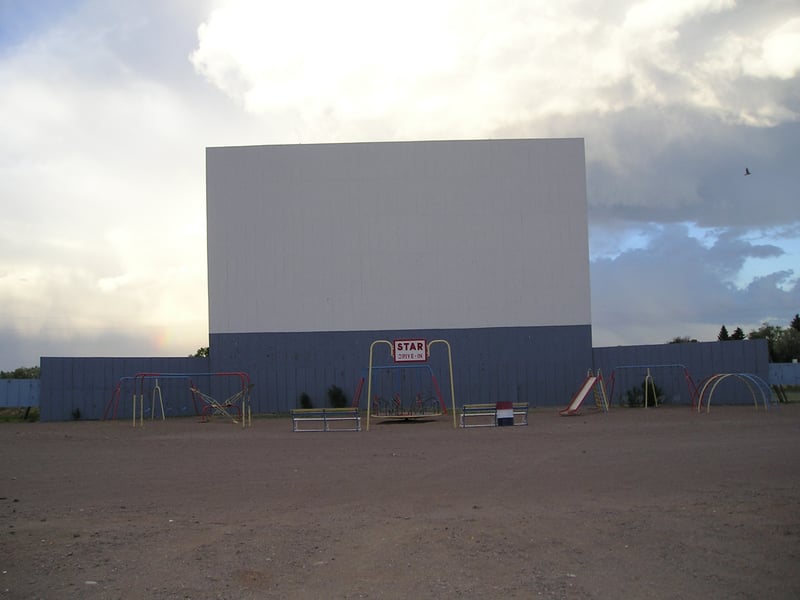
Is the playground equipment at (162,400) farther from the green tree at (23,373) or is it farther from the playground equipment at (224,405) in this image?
the green tree at (23,373)

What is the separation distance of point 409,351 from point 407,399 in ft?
28.7

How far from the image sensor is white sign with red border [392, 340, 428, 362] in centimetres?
2819

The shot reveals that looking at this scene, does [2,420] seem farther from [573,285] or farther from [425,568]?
[425,568]

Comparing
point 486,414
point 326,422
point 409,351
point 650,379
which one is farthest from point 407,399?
point 486,414

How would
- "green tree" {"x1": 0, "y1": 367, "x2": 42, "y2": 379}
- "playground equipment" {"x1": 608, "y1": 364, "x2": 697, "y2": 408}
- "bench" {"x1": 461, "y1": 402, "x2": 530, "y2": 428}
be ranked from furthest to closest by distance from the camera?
"green tree" {"x1": 0, "y1": 367, "x2": 42, "y2": 379}, "playground equipment" {"x1": 608, "y1": 364, "x2": 697, "y2": 408}, "bench" {"x1": 461, "y1": 402, "x2": 530, "y2": 428}

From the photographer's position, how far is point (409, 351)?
2836 centimetres

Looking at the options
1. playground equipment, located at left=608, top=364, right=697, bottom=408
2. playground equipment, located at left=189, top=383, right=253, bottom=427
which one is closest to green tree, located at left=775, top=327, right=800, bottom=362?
playground equipment, located at left=608, top=364, right=697, bottom=408

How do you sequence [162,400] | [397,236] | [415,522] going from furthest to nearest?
[397,236] → [162,400] → [415,522]

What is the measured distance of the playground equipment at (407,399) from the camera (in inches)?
1105

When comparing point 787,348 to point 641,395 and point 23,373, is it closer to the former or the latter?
point 641,395

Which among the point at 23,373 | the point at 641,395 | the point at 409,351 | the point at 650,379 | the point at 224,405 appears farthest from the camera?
the point at 23,373

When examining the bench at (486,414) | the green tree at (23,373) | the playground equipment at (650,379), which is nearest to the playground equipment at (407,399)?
the bench at (486,414)

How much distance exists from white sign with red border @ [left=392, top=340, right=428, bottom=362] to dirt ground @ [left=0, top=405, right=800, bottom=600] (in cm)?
960

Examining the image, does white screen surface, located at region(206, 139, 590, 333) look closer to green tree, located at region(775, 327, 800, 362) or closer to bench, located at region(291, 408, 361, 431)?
bench, located at region(291, 408, 361, 431)
